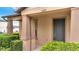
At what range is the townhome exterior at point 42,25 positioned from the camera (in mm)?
13375

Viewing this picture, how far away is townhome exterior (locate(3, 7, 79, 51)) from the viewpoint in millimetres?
13375

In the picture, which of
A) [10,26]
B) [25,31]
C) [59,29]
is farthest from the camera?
[10,26]

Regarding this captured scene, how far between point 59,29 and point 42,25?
81.8 inches

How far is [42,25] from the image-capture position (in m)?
15.4

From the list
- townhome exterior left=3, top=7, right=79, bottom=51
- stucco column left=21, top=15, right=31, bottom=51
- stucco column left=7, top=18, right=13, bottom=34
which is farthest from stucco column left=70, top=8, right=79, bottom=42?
stucco column left=7, top=18, right=13, bottom=34

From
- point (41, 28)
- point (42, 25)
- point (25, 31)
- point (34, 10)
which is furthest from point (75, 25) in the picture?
point (25, 31)

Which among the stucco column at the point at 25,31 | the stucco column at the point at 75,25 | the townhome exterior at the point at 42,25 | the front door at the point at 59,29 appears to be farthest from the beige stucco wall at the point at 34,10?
the stucco column at the point at 75,25

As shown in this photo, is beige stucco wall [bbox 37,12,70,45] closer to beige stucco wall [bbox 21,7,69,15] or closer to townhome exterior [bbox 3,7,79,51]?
townhome exterior [bbox 3,7,79,51]

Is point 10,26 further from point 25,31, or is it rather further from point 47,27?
point 47,27

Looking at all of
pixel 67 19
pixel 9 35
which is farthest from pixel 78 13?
pixel 9 35

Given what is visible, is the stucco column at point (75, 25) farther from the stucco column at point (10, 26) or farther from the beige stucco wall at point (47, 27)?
the stucco column at point (10, 26)
